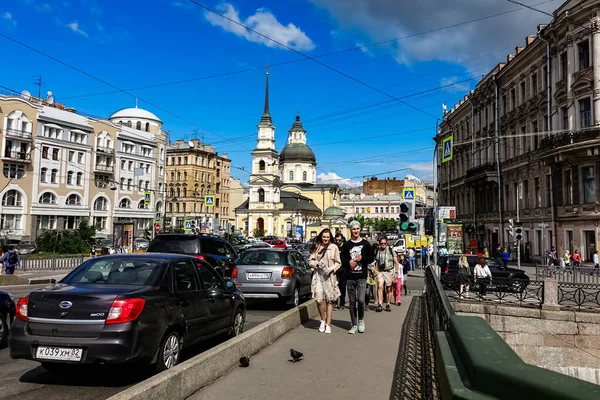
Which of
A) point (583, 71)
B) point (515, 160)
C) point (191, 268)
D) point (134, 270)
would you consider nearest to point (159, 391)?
point (134, 270)

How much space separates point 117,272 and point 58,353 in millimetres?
1285

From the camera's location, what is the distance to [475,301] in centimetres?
1480

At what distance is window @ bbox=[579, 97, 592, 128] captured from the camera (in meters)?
30.6

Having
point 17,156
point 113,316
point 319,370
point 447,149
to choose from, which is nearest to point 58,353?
point 113,316

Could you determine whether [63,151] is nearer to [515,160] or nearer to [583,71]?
[515,160]

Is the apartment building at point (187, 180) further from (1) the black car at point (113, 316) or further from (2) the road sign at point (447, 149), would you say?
(1) the black car at point (113, 316)

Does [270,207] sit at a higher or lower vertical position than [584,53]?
lower

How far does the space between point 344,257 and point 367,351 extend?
2.01 metres

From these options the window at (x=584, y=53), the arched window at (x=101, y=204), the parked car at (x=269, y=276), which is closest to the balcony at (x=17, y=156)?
the arched window at (x=101, y=204)

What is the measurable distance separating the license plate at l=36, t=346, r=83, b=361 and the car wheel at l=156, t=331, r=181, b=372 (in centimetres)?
92

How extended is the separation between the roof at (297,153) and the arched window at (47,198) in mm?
67604

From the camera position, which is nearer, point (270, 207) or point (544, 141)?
point (544, 141)

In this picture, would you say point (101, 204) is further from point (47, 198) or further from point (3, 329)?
point (3, 329)

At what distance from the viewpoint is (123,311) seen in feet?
17.3
